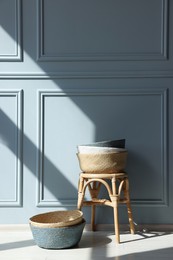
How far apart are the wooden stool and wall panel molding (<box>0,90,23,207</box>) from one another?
0.41 m

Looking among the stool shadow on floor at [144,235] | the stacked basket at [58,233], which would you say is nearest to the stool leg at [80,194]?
the stacked basket at [58,233]

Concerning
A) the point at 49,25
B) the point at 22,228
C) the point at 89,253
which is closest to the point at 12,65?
the point at 49,25

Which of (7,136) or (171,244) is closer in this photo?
(171,244)

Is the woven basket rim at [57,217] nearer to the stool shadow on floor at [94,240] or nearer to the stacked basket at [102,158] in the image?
the stool shadow on floor at [94,240]

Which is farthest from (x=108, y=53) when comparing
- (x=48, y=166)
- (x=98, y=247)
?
(x=98, y=247)

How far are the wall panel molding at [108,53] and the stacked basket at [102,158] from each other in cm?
53

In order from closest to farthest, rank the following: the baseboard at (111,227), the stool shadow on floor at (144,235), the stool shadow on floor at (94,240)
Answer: the stool shadow on floor at (94,240)
the stool shadow on floor at (144,235)
the baseboard at (111,227)

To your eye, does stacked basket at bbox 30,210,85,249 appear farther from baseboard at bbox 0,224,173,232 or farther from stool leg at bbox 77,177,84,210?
baseboard at bbox 0,224,173,232

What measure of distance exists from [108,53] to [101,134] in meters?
0.49

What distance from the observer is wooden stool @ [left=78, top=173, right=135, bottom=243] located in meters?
2.30

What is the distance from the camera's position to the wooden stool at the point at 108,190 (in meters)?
2.30

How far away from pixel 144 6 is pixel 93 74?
20.0 inches

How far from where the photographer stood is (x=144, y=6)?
2562mm

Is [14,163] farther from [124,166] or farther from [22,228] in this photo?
[124,166]
